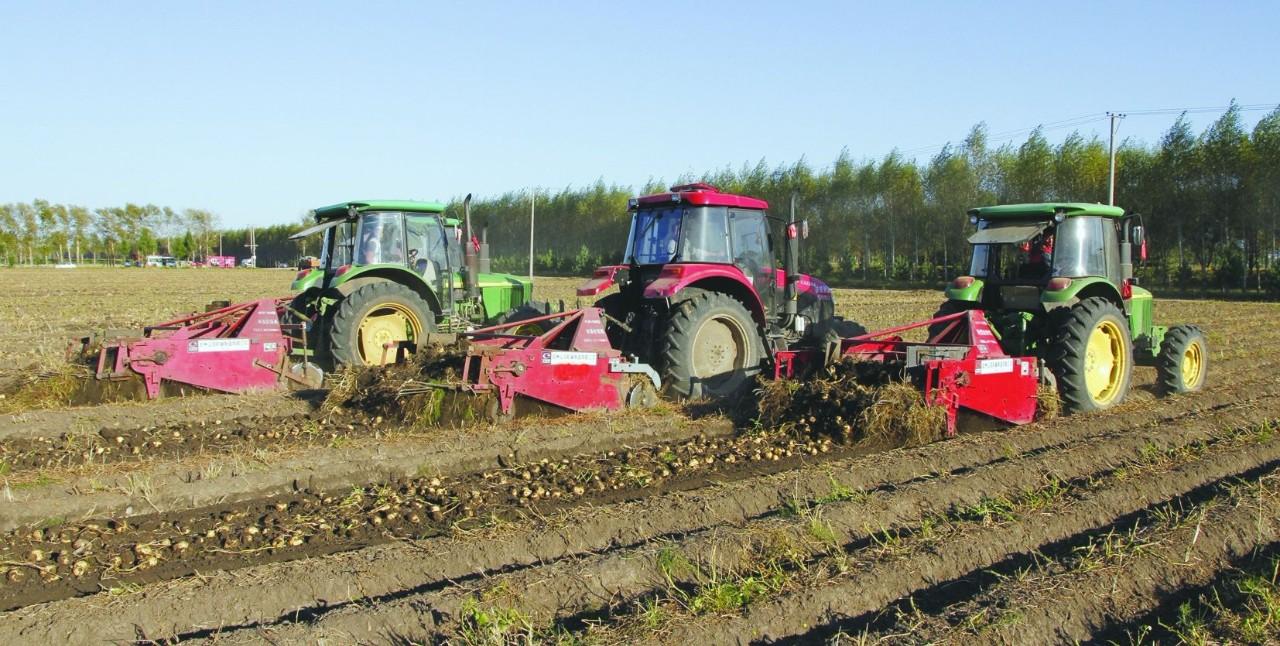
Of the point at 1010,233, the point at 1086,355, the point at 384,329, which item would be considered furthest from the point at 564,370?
the point at 1086,355

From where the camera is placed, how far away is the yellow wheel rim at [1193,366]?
870 cm

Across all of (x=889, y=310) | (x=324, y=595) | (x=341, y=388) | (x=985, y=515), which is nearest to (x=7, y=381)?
(x=341, y=388)

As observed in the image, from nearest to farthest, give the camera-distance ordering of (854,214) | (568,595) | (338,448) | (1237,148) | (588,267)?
(568,595)
(338,448)
(1237,148)
(854,214)
(588,267)

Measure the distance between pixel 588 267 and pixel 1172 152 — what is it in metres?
26.5

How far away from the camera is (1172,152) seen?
90.7 ft

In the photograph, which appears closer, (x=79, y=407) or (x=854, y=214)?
(x=79, y=407)

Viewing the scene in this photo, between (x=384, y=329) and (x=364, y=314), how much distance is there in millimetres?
333

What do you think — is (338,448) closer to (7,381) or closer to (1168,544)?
(1168,544)

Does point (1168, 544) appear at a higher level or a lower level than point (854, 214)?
lower

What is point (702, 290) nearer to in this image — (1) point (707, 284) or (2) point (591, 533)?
(1) point (707, 284)

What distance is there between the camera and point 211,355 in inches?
336

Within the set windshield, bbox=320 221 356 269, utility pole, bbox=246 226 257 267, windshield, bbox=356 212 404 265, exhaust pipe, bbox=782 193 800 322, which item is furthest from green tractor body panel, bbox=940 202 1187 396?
utility pole, bbox=246 226 257 267

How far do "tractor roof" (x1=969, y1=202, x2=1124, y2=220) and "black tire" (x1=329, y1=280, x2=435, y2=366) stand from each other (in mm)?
5077

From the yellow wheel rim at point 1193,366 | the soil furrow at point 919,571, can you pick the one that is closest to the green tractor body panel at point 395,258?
the yellow wheel rim at point 1193,366
